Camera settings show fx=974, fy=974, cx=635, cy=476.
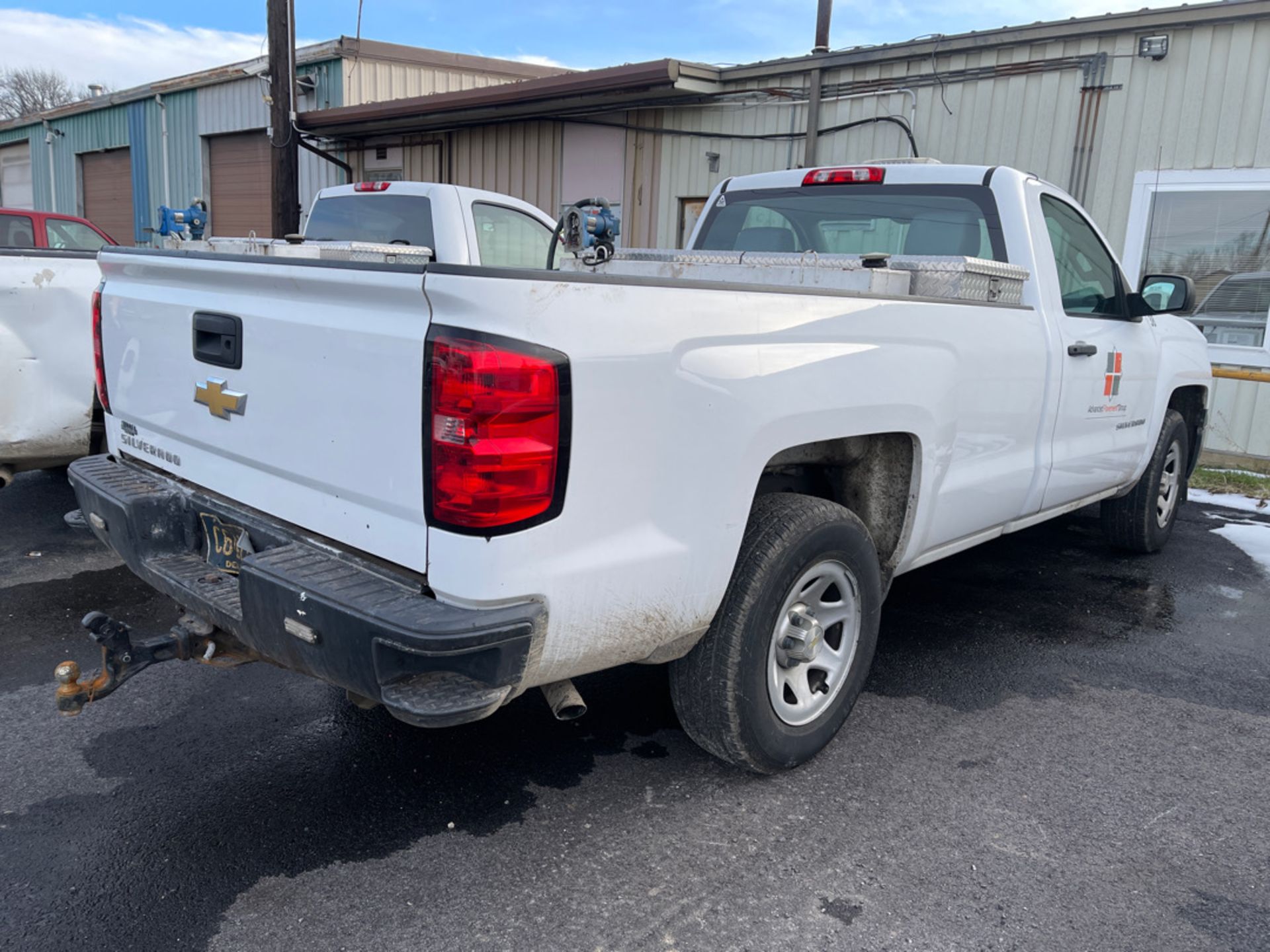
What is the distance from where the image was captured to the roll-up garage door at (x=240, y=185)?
17.8m

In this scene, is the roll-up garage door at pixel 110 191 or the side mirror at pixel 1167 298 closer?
the side mirror at pixel 1167 298

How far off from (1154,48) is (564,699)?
27.9ft

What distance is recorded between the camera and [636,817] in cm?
281

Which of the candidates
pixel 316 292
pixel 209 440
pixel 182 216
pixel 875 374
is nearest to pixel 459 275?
pixel 316 292

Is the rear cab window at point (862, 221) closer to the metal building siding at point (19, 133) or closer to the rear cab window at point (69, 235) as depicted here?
the rear cab window at point (69, 235)

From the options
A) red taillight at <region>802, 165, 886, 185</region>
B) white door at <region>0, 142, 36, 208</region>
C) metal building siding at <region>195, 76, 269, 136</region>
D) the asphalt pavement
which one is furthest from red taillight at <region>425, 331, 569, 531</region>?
white door at <region>0, 142, 36, 208</region>

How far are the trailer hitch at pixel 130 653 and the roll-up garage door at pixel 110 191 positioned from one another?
2152cm

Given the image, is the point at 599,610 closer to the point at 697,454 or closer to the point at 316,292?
the point at 697,454

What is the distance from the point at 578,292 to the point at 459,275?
0.26 meters

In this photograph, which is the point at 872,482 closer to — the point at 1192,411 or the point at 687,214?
the point at 1192,411

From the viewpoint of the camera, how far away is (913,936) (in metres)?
2.32

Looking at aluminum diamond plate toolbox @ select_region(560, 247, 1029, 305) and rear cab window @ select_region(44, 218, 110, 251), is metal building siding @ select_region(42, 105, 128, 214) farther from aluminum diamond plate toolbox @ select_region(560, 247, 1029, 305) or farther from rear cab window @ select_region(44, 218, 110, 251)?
aluminum diamond plate toolbox @ select_region(560, 247, 1029, 305)

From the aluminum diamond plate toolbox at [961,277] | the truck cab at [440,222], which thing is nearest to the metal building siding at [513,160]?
the truck cab at [440,222]

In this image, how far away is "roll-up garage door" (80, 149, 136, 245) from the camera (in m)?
21.3
